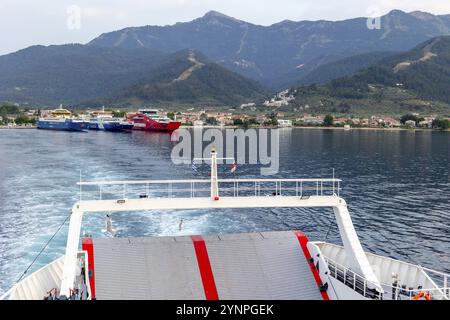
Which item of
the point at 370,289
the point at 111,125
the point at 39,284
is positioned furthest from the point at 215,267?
the point at 111,125

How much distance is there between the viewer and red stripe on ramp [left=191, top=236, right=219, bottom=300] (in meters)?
21.0

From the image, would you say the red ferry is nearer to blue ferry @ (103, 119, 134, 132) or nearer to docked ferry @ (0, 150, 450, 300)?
blue ferry @ (103, 119, 134, 132)

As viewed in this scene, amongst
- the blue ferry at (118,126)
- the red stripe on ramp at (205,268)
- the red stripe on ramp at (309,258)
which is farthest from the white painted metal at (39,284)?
the blue ferry at (118,126)

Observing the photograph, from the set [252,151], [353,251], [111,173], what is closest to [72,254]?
[353,251]

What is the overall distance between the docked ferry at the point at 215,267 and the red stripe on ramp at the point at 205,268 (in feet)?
0.14

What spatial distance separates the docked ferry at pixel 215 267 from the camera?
20.7 meters

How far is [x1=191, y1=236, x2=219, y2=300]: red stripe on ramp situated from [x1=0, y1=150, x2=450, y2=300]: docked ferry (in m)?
0.04

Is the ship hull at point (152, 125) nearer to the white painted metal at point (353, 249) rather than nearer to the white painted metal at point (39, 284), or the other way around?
the white painted metal at point (39, 284)

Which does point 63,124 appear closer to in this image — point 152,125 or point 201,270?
point 152,125

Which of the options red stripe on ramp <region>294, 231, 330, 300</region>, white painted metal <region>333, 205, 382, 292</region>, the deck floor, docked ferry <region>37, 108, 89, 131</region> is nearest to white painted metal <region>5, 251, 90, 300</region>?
the deck floor

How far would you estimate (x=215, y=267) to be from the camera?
2253 centimetres

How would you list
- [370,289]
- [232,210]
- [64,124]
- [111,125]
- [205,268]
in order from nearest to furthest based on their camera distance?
[370,289]
[205,268]
[232,210]
[111,125]
[64,124]

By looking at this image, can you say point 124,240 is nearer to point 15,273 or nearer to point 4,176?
point 15,273

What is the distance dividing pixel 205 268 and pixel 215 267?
448mm
